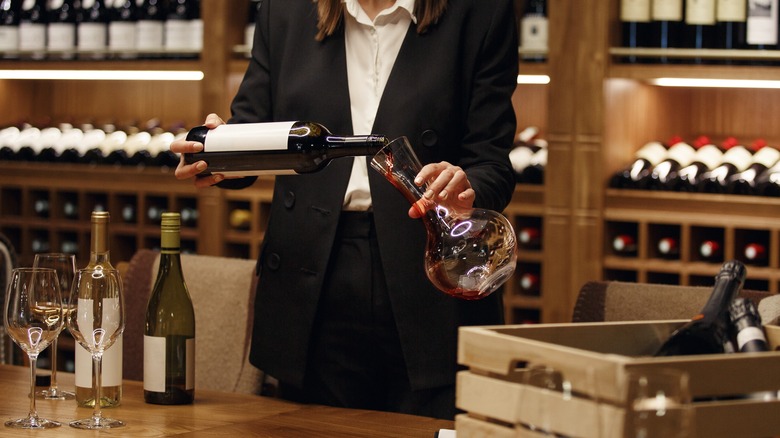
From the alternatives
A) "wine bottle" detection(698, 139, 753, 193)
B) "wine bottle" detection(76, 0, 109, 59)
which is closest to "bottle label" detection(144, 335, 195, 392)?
"wine bottle" detection(698, 139, 753, 193)

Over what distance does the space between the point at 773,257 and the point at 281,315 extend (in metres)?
1.56

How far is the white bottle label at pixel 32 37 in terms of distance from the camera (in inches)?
154

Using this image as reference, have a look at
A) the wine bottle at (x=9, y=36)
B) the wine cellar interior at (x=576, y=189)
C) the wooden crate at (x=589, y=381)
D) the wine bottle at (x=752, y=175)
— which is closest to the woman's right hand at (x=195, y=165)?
the wooden crate at (x=589, y=381)

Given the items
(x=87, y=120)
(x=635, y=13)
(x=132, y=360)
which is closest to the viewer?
(x=132, y=360)

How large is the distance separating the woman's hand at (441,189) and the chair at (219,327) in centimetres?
84

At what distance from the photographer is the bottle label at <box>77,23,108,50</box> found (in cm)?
379

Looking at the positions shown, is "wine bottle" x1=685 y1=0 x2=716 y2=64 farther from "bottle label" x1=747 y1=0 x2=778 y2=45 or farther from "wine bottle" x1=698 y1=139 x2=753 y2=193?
"wine bottle" x1=698 y1=139 x2=753 y2=193

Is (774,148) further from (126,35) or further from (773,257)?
(126,35)

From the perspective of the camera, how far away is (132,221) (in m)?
3.84

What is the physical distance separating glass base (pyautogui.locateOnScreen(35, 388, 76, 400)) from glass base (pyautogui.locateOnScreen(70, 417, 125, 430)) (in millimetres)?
174

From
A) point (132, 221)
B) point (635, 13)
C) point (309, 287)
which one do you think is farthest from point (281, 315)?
point (132, 221)

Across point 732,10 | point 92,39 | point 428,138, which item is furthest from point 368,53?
point 92,39

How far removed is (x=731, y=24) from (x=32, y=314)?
7.25 ft

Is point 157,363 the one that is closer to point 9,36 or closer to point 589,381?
point 589,381
